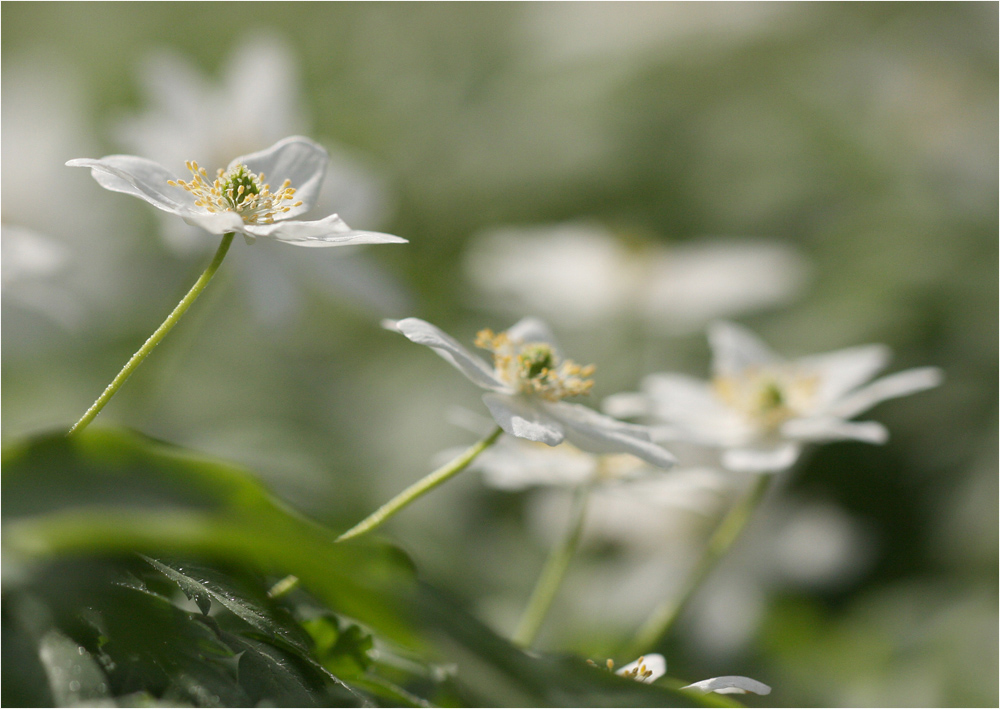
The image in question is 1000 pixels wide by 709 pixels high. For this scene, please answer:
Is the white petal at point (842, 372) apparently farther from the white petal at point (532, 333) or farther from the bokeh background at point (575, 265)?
the white petal at point (532, 333)

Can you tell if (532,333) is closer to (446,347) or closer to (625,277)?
(446,347)

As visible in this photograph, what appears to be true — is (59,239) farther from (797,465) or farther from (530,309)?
(797,465)

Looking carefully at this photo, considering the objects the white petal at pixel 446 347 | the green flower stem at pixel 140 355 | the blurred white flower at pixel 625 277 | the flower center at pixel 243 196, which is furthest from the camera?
the blurred white flower at pixel 625 277

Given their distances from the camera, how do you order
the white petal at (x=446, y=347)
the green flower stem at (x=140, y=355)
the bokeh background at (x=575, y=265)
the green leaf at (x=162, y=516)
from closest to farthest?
the green leaf at (x=162, y=516) < the green flower stem at (x=140, y=355) < the white petal at (x=446, y=347) < the bokeh background at (x=575, y=265)

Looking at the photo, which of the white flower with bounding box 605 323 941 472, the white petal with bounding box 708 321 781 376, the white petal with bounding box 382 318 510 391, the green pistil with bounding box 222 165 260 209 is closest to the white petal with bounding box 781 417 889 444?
the white flower with bounding box 605 323 941 472

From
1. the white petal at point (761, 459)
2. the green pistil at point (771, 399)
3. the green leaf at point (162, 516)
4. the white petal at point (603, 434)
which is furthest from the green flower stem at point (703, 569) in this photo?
the green leaf at point (162, 516)

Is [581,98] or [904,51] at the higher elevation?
[904,51]

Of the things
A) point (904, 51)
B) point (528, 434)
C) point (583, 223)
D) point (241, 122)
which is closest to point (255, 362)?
point (241, 122)
